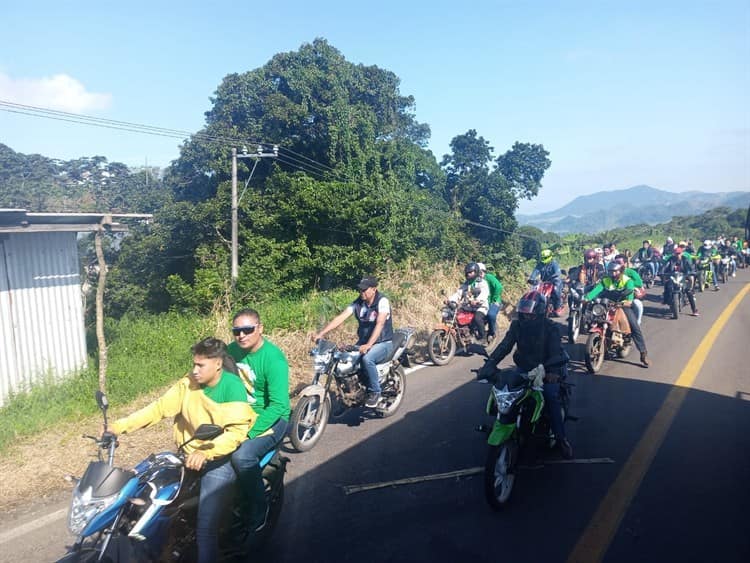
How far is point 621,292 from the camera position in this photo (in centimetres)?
989

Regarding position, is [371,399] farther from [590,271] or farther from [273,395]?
[590,271]

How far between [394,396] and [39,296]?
20.1 feet

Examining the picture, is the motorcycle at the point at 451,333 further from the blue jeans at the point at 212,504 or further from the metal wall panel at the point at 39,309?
the blue jeans at the point at 212,504

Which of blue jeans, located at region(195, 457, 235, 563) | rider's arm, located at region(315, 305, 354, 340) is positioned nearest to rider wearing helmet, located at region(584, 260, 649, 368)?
rider's arm, located at region(315, 305, 354, 340)

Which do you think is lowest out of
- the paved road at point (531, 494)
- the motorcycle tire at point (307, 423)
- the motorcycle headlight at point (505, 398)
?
the paved road at point (531, 494)

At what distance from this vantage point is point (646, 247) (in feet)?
71.8

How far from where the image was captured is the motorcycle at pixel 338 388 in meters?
6.03

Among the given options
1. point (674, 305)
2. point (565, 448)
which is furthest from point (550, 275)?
point (565, 448)

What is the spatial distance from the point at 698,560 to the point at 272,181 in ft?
60.1

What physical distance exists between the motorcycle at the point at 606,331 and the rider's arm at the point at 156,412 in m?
6.98

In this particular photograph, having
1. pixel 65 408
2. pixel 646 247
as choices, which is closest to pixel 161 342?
pixel 65 408

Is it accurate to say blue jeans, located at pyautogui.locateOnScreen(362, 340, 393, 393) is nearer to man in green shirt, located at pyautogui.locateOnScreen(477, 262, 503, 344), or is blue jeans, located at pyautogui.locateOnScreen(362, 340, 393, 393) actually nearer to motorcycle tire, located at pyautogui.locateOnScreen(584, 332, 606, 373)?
motorcycle tire, located at pyautogui.locateOnScreen(584, 332, 606, 373)

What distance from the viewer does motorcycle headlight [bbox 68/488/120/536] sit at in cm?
291

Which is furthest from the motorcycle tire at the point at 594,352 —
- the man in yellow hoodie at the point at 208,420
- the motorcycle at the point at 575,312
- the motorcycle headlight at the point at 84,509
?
the motorcycle headlight at the point at 84,509
